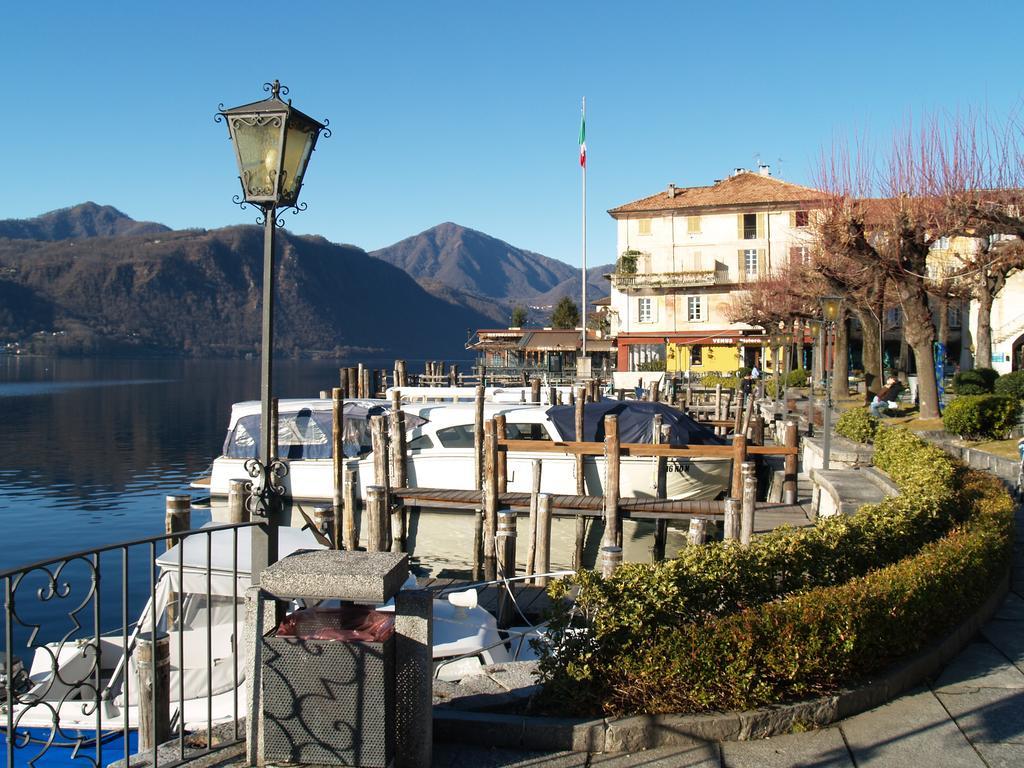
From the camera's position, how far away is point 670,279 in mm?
61844

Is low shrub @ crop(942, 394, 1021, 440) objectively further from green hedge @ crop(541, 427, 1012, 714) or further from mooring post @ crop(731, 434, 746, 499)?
green hedge @ crop(541, 427, 1012, 714)

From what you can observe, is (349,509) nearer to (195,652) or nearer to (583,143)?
(195,652)

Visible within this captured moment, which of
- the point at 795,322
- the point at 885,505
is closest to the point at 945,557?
the point at 885,505

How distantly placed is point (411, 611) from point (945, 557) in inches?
192

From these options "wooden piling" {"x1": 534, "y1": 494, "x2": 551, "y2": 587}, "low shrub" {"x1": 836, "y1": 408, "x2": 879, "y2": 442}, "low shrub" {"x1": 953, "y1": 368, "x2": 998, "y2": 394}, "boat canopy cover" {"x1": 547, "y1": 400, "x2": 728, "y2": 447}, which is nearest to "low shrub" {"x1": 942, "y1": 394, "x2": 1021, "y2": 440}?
"low shrub" {"x1": 836, "y1": 408, "x2": 879, "y2": 442}

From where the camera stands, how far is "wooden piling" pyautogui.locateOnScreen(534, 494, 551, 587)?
15.4 meters

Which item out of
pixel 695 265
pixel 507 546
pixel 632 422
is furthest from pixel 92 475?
pixel 695 265

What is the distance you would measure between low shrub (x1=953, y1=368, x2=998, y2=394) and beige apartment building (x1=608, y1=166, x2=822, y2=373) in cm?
3246

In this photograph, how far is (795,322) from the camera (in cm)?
4453

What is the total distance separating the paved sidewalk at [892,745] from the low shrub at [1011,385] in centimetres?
2141

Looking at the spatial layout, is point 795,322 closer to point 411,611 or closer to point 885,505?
point 885,505

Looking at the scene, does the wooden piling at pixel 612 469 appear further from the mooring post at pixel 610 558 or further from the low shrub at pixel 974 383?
the low shrub at pixel 974 383

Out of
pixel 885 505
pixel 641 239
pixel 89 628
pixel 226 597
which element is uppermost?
pixel 641 239

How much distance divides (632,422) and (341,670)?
17.7 metres
